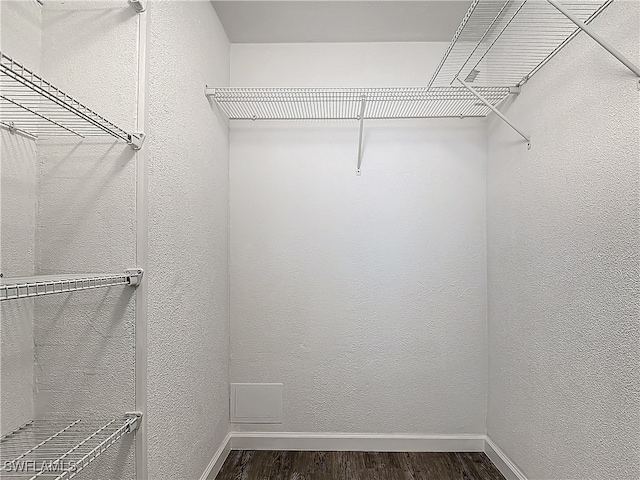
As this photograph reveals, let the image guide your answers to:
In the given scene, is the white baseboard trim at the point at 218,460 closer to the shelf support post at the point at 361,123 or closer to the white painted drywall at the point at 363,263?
the white painted drywall at the point at 363,263

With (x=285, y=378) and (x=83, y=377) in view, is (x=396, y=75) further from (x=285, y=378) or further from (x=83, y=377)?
(x=83, y=377)

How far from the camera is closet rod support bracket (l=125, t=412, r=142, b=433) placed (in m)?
1.51

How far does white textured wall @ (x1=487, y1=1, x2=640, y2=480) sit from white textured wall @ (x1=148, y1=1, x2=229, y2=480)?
55.7 inches

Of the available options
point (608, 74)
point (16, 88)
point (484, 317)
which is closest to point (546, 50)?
point (608, 74)

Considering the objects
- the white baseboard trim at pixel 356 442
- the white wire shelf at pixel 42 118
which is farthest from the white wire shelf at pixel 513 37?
the white baseboard trim at pixel 356 442

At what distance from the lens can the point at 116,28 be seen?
1581 mm

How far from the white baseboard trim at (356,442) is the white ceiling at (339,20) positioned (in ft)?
7.12

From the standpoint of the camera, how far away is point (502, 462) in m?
2.54

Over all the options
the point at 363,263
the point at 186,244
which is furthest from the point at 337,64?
the point at 186,244

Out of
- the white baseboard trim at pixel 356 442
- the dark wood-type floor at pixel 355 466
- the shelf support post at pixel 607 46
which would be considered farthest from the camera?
the white baseboard trim at pixel 356 442

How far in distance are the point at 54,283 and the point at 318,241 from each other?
1.89 metres

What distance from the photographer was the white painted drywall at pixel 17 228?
1.38 metres

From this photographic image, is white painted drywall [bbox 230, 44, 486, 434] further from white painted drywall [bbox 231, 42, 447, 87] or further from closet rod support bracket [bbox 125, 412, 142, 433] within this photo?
closet rod support bracket [bbox 125, 412, 142, 433]

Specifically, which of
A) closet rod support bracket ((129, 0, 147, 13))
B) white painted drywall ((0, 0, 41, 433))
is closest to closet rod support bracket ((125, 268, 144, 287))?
white painted drywall ((0, 0, 41, 433))
